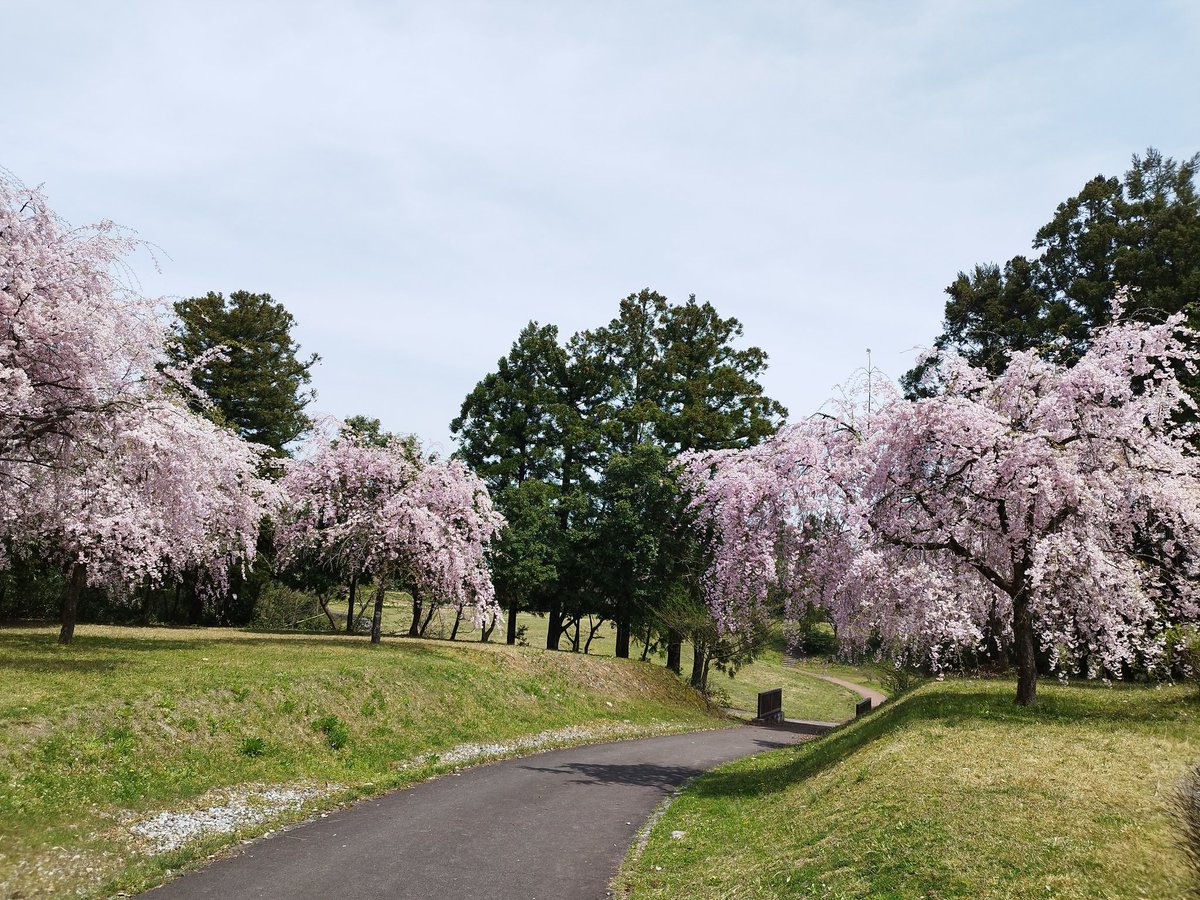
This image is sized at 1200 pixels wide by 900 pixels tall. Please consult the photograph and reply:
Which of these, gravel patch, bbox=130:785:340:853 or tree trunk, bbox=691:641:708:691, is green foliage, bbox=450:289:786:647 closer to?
tree trunk, bbox=691:641:708:691

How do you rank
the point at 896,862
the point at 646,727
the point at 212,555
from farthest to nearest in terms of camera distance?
the point at 212,555
the point at 646,727
the point at 896,862

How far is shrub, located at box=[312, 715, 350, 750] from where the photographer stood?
18625mm

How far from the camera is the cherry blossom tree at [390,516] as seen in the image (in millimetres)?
31266

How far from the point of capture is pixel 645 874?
1141 cm

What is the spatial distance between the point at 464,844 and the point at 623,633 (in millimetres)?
30980

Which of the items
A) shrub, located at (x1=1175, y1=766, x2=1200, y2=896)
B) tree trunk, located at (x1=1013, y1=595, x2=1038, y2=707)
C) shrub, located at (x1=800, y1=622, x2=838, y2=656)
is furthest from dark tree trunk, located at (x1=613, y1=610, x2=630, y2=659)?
shrub, located at (x1=1175, y1=766, x2=1200, y2=896)

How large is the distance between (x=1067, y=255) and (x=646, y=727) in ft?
115

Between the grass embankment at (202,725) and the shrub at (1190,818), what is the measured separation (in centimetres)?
1215

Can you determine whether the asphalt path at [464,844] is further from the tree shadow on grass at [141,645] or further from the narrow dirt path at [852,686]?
the narrow dirt path at [852,686]

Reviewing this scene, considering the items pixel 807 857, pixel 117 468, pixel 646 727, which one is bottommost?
pixel 646 727

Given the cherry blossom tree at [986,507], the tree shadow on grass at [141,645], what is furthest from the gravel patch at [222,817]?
the cherry blossom tree at [986,507]

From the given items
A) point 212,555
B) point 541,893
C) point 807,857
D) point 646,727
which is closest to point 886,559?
point 807,857

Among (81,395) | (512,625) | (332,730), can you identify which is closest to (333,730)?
(332,730)

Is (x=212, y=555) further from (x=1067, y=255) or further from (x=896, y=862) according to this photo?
(x=1067, y=255)
